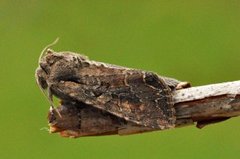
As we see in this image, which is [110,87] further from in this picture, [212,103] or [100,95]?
[212,103]

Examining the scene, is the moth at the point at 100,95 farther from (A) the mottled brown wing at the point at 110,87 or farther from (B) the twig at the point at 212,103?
(B) the twig at the point at 212,103

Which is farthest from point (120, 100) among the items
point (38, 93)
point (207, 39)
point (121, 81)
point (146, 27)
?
point (146, 27)

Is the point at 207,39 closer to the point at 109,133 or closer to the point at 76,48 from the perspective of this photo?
the point at 76,48

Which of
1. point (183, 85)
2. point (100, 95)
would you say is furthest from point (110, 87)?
point (183, 85)

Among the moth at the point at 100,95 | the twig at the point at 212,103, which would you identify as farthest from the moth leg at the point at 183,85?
the twig at the point at 212,103

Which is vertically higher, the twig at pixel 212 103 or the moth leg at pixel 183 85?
the moth leg at pixel 183 85
